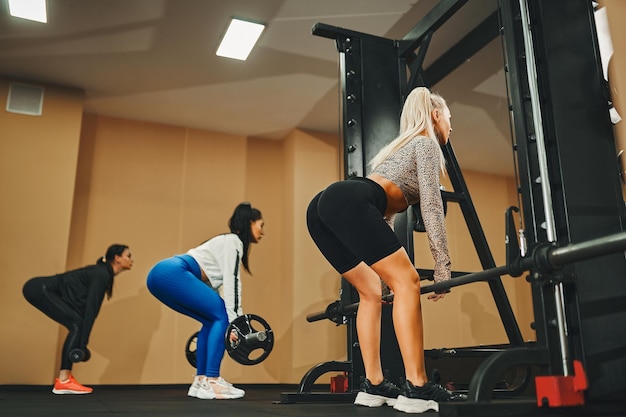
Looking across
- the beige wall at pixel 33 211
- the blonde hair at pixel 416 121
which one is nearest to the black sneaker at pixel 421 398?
the blonde hair at pixel 416 121

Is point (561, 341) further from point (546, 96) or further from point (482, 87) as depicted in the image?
point (482, 87)

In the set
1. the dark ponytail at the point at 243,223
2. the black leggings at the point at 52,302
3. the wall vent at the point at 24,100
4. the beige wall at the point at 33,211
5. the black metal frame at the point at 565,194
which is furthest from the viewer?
the wall vent at the point at 24,100

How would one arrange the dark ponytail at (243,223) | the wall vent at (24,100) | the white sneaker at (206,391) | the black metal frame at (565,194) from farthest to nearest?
the wall vent at (24,100)
the dark ponytail at (243,223)
the white sneaker at (206,391)
the black metal frame at (565,194)

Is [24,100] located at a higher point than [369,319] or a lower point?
higher

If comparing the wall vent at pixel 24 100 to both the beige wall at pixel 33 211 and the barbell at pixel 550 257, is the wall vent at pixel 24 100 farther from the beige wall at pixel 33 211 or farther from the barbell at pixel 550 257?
the barbell at pixel 550 257

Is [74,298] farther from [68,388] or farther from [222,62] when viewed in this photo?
[222,62]

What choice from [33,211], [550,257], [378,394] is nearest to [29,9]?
Answer: [33,211]

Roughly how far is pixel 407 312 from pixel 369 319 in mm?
303

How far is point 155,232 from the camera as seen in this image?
18.4 feet

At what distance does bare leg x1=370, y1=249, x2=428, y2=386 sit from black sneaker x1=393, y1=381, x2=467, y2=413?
0.07 feet

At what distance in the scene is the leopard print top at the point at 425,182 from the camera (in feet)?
6.41

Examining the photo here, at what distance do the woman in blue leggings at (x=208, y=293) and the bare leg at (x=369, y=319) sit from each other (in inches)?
48.1

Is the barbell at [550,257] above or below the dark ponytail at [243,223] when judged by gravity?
below

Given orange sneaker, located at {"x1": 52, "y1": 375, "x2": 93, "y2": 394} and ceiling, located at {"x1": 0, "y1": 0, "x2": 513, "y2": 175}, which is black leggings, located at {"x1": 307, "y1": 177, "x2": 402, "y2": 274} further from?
orange sneaker, located at {"x1": 52, "y1": 375, "x2": 93, "y2": 394}
